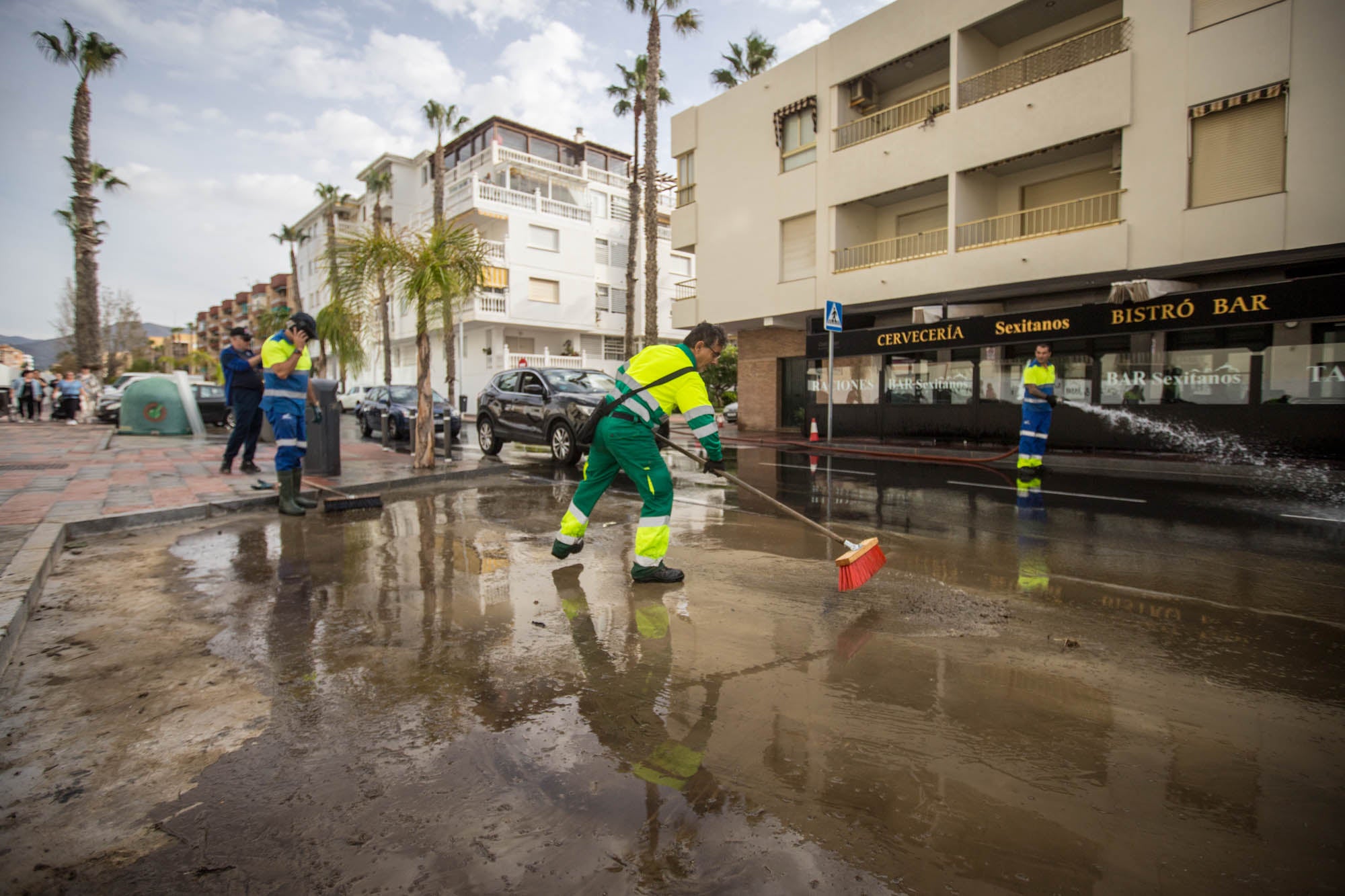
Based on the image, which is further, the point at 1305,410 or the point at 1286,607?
the point at 1305,410

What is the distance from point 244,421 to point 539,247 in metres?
28.3

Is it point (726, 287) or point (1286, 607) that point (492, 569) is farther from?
point (726, 287)

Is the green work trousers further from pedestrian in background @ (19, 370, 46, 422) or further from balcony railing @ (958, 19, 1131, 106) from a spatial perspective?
pedestrian in background @ (19, 370, 46, 422)

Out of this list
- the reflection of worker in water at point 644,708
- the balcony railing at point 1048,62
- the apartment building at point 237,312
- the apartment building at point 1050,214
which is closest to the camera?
the reflection of worker in water at point 644,708

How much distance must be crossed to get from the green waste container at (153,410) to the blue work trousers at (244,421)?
8.45m

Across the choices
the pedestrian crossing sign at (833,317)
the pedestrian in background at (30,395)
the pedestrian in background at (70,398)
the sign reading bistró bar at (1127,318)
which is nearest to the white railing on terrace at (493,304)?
the pedestrian in background at (70,398)

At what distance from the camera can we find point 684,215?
23.6m

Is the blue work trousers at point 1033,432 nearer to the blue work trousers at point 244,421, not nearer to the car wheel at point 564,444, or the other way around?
the car wheel at point 564,444

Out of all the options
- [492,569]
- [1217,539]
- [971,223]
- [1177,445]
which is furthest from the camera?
[971,223]

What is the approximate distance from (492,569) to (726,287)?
18157 mm

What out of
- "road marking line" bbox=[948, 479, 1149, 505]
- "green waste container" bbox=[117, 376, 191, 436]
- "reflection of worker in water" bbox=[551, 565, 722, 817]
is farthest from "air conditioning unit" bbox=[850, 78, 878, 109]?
"reflection of worker in water" bbox=[551, 565, 722, 817]

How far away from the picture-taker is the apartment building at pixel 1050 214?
37.9 ft

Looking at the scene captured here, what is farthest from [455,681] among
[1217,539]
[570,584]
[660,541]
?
[1217,539]

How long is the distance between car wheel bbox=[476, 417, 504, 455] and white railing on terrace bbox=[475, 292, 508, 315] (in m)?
21.6
